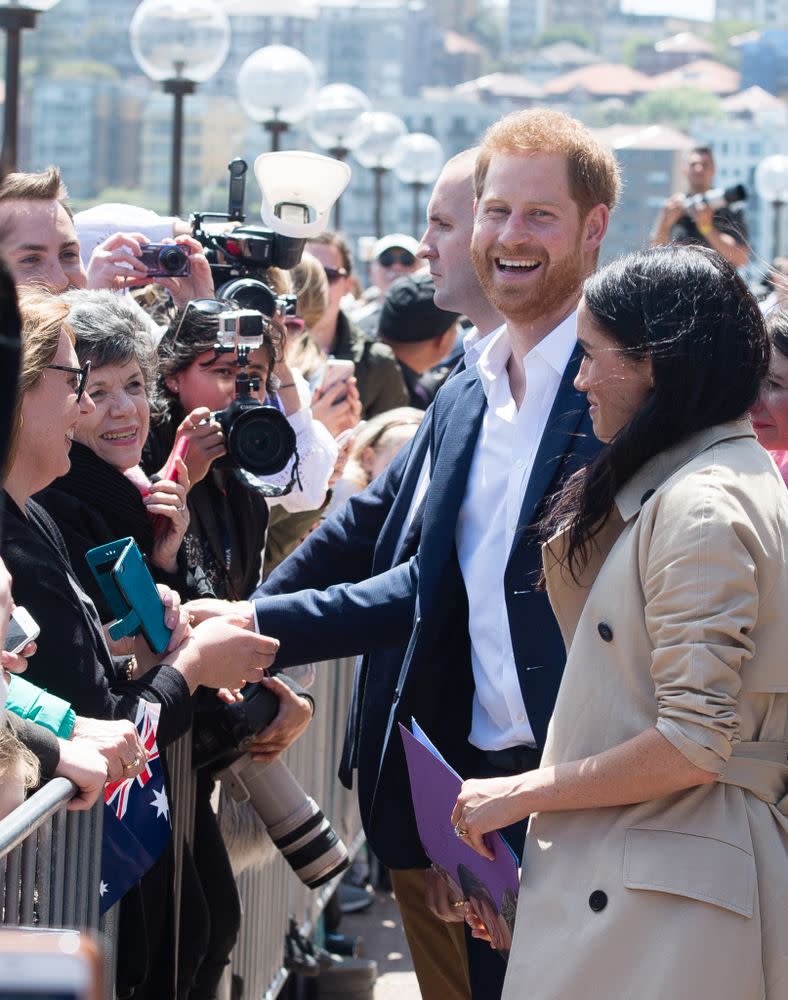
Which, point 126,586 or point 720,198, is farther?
point 720,198

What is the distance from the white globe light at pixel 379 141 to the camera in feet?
58.0

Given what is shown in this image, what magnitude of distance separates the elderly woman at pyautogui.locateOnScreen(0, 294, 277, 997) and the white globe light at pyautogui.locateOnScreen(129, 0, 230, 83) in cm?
886

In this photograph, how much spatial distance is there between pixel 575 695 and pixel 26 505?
3.38 feet

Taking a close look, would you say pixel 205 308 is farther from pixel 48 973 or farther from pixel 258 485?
pixel 48 973

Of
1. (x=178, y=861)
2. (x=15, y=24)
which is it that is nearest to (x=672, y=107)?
(x=15, y=24)

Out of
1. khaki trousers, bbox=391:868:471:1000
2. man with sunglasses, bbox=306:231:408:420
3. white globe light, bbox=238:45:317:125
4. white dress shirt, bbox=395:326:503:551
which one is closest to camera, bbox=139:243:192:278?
white dress shirt, bbox=395:326:503:551

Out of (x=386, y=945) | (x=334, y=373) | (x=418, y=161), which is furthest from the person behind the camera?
(x=418, y=161)

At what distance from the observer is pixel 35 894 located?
2307 millimetres

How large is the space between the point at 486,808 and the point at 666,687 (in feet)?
1.29

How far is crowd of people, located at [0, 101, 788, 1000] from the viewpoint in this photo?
203 cm

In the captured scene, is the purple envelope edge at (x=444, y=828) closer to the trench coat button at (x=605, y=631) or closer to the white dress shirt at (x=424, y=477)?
the trench coat button at (x=605, y=631)

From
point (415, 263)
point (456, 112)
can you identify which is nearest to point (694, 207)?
point (415, 263)

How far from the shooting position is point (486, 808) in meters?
2.25

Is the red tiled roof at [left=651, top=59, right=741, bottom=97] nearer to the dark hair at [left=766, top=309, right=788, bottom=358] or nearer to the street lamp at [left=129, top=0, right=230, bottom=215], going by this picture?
the street lamp at [left=129, top=0, right=230, bottom=215]
